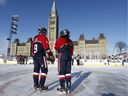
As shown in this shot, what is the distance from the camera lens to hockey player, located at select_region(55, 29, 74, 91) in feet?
19.8

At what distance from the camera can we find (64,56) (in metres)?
6.08

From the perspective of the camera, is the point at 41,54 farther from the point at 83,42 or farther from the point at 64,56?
the point at 83,42

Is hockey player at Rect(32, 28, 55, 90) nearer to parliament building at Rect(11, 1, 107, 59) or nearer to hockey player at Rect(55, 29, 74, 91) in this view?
hockey player at Rect(55, 29, 74, 91)

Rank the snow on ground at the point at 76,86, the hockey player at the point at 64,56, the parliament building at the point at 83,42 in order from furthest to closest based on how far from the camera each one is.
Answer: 1. the parliament building at the point at 83,42
2. the hockey player at the point at 64,56
3. the snow on ground at the point at 76,86

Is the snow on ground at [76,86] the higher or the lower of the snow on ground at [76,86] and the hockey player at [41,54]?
the lower

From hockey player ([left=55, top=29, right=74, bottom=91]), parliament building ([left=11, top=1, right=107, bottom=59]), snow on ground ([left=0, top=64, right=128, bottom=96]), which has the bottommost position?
snow on ground ([left=0, top=64, right=128, bottom=96])

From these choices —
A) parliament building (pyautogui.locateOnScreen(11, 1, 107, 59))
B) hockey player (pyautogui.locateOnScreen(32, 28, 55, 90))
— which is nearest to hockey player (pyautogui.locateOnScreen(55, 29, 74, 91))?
hockey player (pyautogui.locateOnScreen(32, 28, 55, 90))

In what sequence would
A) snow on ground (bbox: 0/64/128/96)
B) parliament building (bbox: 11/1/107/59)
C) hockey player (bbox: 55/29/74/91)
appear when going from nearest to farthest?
1. snow on ground (bbox: 0/64/128/96)
2. hockey player (bbox: 55/29/74/91)
3. parliament building (bbox: 11/1/107/59)

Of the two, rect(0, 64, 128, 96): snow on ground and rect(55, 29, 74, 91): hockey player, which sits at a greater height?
rect(55, 29, 74, 91): hockey player

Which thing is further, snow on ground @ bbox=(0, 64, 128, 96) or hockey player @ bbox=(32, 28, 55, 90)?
hockey player @ bbox=(32, 28, 55, 90)

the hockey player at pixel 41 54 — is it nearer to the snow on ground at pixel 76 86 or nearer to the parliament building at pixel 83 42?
the snow on ground at pixel 76 86

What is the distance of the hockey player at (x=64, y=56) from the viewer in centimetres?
605

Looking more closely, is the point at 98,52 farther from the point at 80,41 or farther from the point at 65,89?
the point at 65,89

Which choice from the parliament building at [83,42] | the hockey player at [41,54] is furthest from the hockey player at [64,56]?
the parliament building at [83,42]
